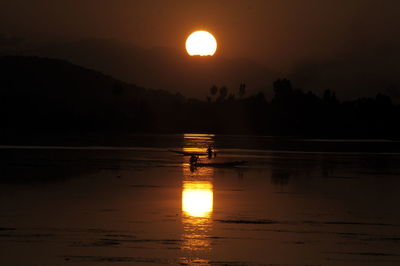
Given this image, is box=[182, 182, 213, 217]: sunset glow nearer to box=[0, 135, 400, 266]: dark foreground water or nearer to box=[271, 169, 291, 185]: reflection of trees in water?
box=[0, 135, 400, 266]: dark foreground water

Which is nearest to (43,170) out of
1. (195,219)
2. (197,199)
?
(197,199)

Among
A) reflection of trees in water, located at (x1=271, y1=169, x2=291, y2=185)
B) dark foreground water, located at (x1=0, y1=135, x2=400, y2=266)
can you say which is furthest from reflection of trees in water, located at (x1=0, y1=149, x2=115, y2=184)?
reflection of trees in water, located at (x1=271, y1=169, x2=291, y2=185)

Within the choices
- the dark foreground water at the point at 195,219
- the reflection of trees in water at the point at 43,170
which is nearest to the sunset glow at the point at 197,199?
the dark foreground water at the point at 195,219

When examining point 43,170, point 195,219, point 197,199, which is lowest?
point 195,219

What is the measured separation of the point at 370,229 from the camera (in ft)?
80.2

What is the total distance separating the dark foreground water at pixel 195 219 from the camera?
757 inches

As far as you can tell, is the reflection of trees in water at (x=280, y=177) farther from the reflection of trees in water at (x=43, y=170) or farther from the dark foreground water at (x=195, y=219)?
the reflection of trees in water at (x=43, y=170)

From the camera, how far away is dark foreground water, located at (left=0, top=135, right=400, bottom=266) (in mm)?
19234

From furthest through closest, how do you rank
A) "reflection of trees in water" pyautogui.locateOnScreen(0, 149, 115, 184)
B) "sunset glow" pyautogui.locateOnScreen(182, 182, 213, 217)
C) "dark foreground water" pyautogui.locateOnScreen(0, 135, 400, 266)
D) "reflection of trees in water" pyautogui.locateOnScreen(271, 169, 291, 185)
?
"reflection of trees in water" pyautogui.locateOnScreen(271, 169, 291, 185) → "reflection of trees in water" pyautogui.locateOnScreen(0, 149, 115, 184) → "sunset glow" pyautogui.locateOnScreen(182, 182, 213, 217) → "dark foreground water" pyautogui.locateOnScreen(0, 135, 400, 266)

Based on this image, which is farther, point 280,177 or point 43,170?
point 43,170

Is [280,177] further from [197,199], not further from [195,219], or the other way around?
[195,219]

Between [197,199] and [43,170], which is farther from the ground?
[43,170]

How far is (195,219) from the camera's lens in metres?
25.8

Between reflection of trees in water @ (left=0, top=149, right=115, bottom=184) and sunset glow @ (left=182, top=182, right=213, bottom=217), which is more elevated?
reflection of trees in water @ (left=0, top=149, right=115, bottom=184)
